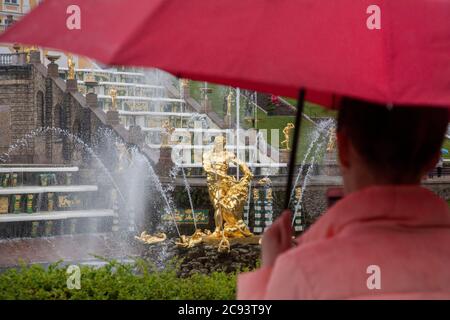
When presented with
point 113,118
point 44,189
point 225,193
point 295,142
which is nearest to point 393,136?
point 295,142

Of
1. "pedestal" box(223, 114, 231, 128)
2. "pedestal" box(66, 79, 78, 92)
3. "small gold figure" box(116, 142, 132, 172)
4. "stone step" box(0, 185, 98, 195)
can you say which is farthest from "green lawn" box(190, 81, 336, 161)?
"stone step" box(0, 185, 98, 195)

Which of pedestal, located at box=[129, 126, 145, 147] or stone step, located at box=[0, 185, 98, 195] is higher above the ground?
pedestal, located at box=[129, 126, 145, 147]

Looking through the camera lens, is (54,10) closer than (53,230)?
Yes

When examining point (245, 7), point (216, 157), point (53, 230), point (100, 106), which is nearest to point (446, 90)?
point (245, 7)

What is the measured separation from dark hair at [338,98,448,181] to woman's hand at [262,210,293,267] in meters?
0.29

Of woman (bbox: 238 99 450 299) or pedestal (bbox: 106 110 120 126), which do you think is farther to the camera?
pedestal (bbox: 106 110 120 126)

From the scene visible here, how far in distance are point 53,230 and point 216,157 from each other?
2686 millimetres

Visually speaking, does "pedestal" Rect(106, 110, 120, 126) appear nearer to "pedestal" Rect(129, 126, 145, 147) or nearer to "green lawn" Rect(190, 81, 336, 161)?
"pedestal" Rect(129, 126, 145, 147)

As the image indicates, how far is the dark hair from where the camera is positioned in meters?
2.06

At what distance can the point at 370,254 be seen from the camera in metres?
1.99

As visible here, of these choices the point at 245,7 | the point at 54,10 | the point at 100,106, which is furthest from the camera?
the point at 100,106

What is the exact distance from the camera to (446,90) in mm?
2338
